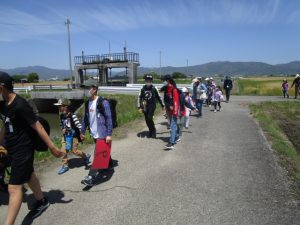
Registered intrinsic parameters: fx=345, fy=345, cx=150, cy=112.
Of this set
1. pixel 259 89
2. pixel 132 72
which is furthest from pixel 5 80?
pixel 132 72

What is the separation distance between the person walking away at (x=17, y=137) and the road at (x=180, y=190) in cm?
63

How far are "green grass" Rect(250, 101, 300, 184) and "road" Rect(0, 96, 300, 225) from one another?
303mm

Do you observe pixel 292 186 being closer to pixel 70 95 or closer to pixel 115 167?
pixel 115 167

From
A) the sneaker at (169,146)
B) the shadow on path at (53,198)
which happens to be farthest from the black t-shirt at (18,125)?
the sneaker at (169,146)

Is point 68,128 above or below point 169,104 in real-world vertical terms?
below

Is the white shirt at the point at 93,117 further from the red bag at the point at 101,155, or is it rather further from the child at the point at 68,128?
the child at the point at 68,128

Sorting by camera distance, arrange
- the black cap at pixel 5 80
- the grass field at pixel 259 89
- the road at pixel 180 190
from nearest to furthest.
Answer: the black cap at pixel 5 80 → the road at pixel 180 190 → the grass field at pixel 259 89

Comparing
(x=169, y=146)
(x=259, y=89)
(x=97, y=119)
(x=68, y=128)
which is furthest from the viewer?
(x=259, y=89)

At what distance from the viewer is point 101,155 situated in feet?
20.2

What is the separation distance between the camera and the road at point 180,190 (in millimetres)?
4930

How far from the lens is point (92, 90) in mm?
6254

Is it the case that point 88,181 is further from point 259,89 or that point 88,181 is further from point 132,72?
point 132,72

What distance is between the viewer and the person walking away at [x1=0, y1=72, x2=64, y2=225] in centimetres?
443

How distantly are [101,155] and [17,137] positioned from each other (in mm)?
1877
